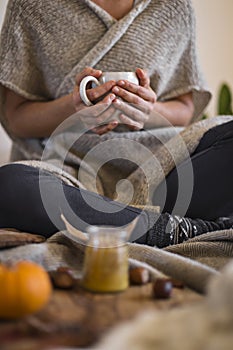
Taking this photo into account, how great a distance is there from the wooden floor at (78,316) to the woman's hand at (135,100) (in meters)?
0.58

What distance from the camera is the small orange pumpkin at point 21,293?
667 millimetres

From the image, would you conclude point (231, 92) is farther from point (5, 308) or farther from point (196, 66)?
point (5, 308)

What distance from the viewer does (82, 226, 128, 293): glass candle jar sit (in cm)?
78

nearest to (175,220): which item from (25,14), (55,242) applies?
(55,242)

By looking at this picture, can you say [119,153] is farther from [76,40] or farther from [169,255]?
[169,255]

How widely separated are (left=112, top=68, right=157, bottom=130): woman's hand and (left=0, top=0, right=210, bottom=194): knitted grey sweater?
0.45 ft

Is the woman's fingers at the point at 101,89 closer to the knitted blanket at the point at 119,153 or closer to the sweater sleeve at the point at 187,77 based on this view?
the knitted blanket at the point at 119,153

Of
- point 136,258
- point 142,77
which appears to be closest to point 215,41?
point 142,77

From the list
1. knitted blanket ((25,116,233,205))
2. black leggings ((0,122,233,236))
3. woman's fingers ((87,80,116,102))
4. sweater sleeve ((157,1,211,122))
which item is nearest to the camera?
black leggings ((0,122,233,236))

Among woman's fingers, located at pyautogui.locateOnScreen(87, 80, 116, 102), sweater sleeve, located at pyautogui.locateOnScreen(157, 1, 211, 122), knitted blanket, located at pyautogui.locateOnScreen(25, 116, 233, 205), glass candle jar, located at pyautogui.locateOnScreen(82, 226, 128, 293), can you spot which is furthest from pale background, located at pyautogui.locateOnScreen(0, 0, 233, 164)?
glass candle jar, located at pyautogui.locateOnScreen(82, 226, 128, 293)

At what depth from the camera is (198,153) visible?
1413 mm

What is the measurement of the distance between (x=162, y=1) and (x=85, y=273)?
37.9 inches

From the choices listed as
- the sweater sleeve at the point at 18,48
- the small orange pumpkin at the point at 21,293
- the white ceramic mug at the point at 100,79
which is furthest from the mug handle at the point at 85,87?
the small orange pumpkin at the point at 21,293

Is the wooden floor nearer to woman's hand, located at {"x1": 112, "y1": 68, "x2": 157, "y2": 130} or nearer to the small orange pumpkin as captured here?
the small orange pumpkin
